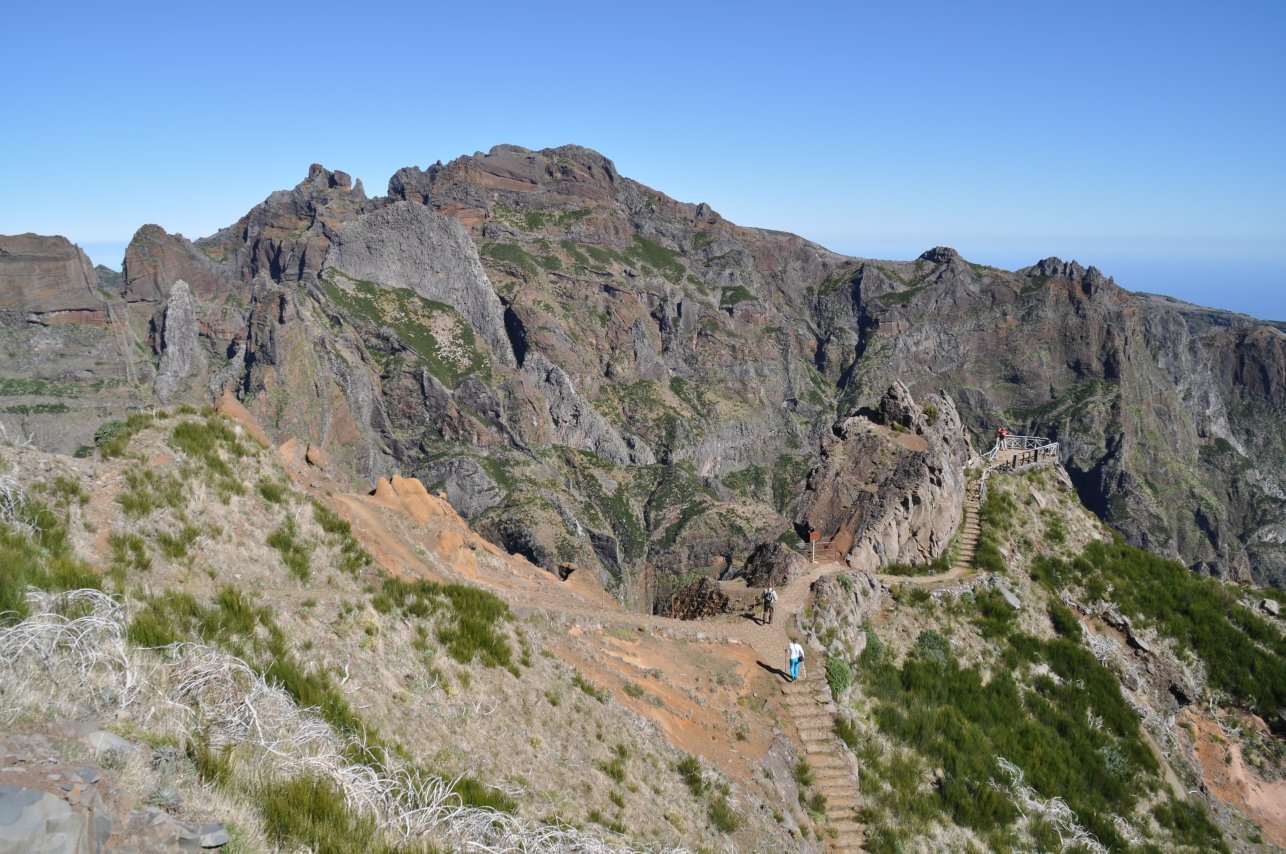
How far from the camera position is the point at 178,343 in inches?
6393

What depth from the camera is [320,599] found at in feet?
49.4

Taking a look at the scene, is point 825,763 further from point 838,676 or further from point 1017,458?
point 1017,458

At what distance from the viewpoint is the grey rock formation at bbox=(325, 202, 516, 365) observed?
529ft

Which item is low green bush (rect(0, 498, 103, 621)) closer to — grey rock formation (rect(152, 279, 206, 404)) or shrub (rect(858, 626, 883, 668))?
shrub (rect(858, 626, 883, 668))

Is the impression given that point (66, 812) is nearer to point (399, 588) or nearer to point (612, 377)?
point (399, 588)

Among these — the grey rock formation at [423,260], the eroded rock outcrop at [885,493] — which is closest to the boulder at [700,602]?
the eroded rock outcrop at [885,493]

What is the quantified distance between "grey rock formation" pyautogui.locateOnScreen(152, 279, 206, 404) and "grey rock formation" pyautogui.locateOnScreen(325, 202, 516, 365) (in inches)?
1432

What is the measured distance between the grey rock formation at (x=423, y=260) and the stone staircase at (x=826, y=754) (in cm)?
14826

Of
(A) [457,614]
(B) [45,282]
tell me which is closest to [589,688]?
(A) [457,614]

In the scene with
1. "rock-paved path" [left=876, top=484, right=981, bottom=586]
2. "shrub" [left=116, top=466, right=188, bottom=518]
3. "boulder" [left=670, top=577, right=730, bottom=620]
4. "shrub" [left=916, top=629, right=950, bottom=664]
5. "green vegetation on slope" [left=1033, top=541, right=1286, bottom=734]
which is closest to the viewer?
"shrub" [left=116, top=466, right=188, bottom=518]

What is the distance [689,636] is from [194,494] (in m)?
14.0

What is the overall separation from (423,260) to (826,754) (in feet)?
527

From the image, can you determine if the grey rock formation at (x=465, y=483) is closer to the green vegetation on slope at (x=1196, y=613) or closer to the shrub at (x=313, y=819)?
the green vegetation on slope at (x=1196, y=613)

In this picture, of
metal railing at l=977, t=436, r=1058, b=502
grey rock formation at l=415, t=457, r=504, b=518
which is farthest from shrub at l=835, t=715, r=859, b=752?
grey rock formation at l=415, t=457, r=504, b=518
